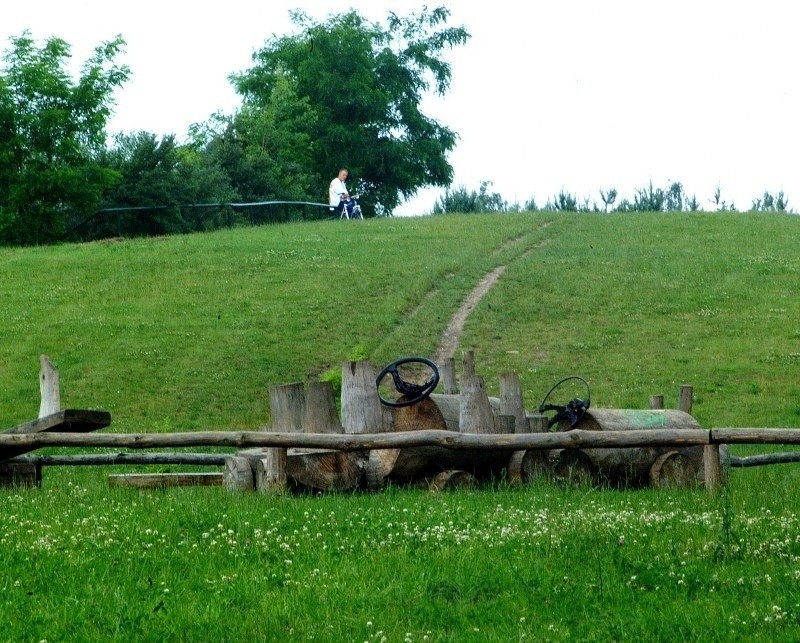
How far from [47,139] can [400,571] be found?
66.6m

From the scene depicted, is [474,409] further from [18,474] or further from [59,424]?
[18,474]

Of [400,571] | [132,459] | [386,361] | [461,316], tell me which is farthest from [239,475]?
[461,316]

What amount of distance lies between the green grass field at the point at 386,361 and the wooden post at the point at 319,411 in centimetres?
112

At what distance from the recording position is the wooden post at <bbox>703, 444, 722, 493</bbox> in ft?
44.4

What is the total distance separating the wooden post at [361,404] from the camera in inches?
564

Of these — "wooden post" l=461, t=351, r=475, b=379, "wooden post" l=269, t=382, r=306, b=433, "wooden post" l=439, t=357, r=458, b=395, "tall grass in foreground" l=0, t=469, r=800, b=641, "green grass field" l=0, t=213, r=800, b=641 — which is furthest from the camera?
"wooden post" l=439, t=357, r=458, b=395

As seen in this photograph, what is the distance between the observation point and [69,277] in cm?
4259

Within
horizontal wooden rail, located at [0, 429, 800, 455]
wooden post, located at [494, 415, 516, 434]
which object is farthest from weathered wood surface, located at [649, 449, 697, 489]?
horizontal wooden rail, located at [0, 429, 800, 455]

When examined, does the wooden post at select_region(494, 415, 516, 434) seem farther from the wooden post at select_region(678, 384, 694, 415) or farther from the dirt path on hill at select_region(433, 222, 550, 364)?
the dirt path on hill at select_region(433, 222, 550, 364)

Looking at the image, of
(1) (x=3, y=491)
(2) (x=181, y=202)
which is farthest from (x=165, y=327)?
(2) (x=181, y=202)

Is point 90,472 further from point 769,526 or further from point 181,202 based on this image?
point 181,202

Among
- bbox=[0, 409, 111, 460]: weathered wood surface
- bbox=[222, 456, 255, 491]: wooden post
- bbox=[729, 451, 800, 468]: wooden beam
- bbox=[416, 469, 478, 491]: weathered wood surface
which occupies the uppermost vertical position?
bbox=[0, 409, 111, 460]: weathered wood surface

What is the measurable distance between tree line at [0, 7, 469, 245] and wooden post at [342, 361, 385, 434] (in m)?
56.0

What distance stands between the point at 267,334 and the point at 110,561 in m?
23.9
